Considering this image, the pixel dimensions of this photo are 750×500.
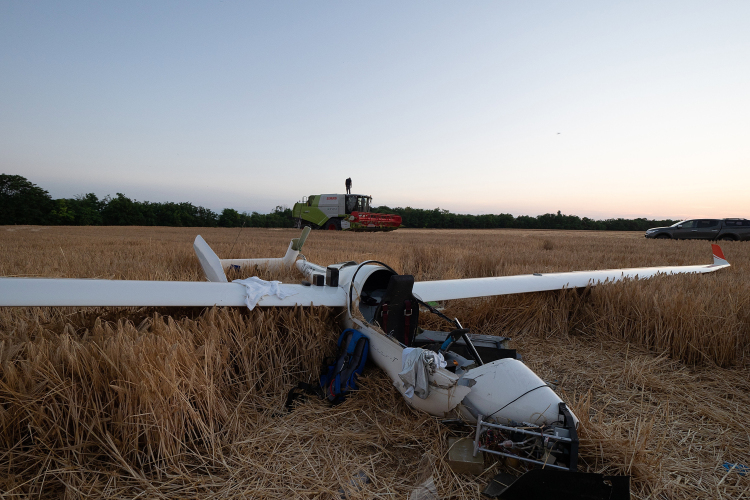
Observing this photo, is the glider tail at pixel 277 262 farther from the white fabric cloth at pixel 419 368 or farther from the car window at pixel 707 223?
the car window at pixel 707 223

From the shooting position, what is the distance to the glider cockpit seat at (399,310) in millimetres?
3434

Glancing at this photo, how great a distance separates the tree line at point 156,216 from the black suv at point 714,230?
25.7 metres

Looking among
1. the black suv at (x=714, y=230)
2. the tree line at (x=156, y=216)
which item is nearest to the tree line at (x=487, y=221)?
the tree line at (x=156, y=216)

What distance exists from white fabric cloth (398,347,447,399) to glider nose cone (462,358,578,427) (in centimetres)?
23

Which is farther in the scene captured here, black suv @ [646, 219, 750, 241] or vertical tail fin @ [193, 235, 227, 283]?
black suv @ [646, 219, 750, 241]

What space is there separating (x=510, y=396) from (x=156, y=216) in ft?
184

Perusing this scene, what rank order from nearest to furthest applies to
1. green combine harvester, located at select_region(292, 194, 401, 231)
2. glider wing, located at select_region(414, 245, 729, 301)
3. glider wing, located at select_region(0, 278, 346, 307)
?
1. glider wing, located at select_region(0, 278, 346, 307)
2. glider wing, located at select_region(414, 245, 729, 301)
3. green combine harvester, located at select_region(292, 194, 401, 231)

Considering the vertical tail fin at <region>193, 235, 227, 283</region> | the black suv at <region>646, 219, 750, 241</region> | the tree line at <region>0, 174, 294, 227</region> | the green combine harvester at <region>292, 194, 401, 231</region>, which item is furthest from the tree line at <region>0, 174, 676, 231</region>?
the vertical tail fin at <region>193, 235, 227, 283</region>

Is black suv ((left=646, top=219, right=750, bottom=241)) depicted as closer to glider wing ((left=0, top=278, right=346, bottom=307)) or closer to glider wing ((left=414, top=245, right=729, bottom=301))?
glider wing ((left=414, top=245, right=729, bottom=301))

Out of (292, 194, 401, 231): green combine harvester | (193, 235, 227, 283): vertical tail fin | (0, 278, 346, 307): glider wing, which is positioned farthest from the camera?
(292, 194, 401, 231): green combine harvester

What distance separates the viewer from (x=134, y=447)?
2250mm

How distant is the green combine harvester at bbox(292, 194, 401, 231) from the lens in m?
27.2

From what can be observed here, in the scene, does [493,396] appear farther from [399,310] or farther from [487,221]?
[487,221]

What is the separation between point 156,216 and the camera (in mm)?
49281
